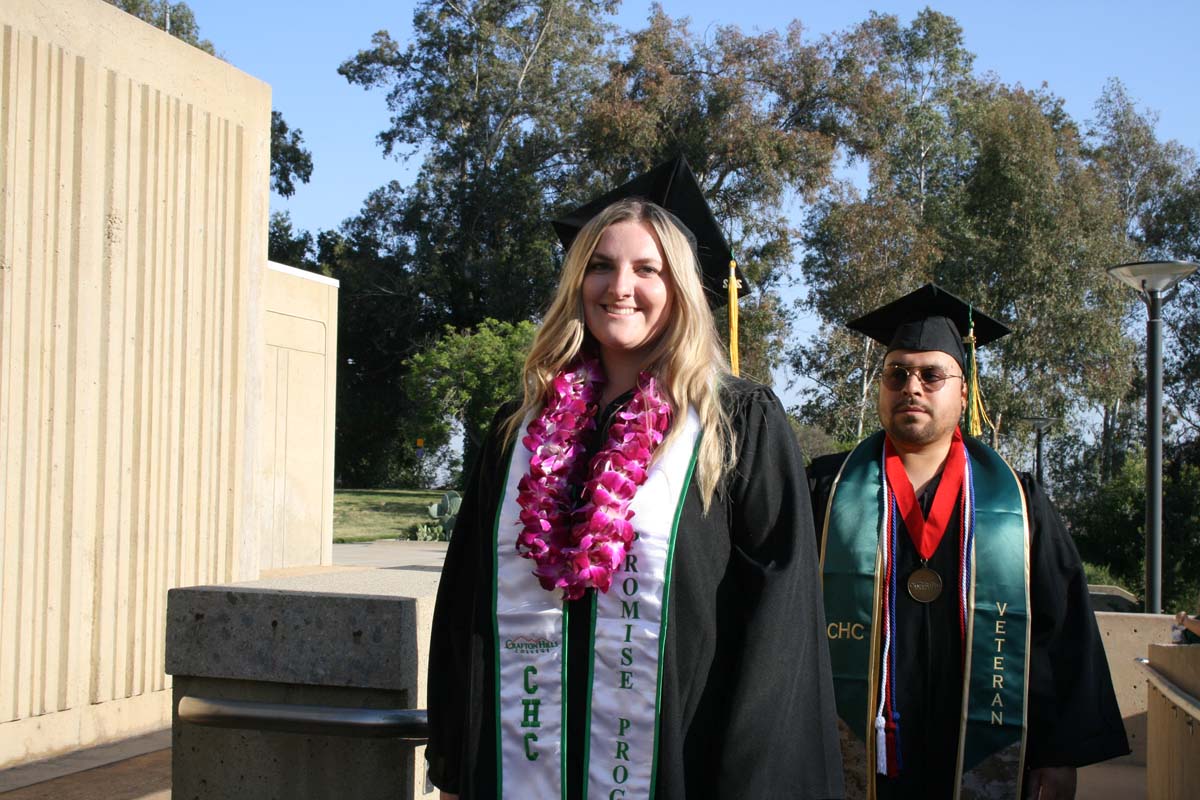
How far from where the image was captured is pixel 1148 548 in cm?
1096

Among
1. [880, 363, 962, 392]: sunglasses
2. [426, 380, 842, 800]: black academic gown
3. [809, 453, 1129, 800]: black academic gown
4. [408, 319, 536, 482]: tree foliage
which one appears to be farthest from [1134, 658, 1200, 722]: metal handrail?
[408, 319, 536, 482]: tree foliage

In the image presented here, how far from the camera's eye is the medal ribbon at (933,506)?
342 centimetres

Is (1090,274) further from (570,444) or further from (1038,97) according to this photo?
(570,444)

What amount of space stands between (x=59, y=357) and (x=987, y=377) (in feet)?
92.9

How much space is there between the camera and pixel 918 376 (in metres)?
3.63

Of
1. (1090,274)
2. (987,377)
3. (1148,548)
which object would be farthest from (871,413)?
(1148,548)

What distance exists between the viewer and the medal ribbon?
135 inches

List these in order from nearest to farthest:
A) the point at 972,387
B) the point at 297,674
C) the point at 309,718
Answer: the point at 309,718 < the point at 297,674 < the point at 972,387

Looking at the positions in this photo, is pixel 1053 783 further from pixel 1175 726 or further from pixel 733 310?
pixel 733 310

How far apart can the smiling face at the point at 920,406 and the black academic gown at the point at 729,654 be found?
1.28 m

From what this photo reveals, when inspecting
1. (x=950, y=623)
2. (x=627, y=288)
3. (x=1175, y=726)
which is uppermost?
(x=627, y=288)

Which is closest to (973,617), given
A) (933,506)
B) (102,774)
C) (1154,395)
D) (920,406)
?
(933,506)

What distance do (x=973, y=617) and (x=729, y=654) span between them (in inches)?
55.7

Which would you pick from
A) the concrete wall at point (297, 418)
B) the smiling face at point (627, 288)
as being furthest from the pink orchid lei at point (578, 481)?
the concrete wall at point (297, 418)
